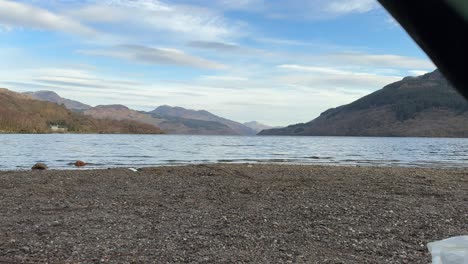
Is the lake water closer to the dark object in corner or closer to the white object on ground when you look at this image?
the white object on ground

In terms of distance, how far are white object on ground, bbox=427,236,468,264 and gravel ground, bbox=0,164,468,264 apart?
5.04 meters

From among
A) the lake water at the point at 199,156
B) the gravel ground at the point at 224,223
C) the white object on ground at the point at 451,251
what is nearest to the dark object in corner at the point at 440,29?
the white object on ground at the point at 451,251

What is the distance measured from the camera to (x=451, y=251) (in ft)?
11.2

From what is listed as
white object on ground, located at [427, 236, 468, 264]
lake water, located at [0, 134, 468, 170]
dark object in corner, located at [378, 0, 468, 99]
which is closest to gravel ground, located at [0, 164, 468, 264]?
white object on ground, located at [427, 236, 468, 264]

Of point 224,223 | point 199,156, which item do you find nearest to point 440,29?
point 224,223

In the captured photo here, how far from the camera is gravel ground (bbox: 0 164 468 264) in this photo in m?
8.88

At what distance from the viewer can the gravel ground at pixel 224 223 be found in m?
8.88

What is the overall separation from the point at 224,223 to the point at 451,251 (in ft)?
28.8

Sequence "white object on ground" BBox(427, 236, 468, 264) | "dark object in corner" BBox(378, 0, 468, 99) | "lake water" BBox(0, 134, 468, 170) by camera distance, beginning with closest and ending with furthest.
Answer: "dark object in corner" BBox(378, 0, 468, 99)
"white object on ground" BBox(427, 236, 468, 264)
"lake water" BBox(0, 134, 468, 170)

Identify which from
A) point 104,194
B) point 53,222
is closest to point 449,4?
point 53,222

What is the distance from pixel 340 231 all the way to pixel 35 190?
12.6 metres

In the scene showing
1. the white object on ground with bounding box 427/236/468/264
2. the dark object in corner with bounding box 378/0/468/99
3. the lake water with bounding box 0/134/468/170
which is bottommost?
the lake water with bounding box 0/134/468/170

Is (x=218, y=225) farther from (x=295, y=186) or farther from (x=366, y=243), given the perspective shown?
(x=295, y=186)

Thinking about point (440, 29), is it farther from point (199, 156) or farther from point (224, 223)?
point (199, 156)
